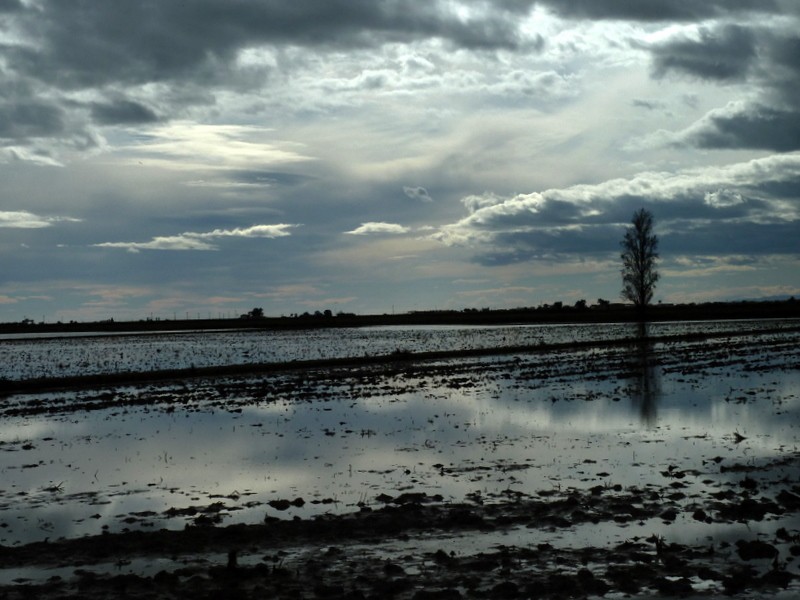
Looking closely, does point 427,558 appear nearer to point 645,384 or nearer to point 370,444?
point 370,444

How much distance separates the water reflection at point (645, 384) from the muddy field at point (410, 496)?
23cm

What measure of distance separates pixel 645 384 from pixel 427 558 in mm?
21699

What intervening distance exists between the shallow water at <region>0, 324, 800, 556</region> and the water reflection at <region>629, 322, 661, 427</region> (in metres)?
0.12

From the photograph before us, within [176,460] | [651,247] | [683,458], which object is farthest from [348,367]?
[651,247]

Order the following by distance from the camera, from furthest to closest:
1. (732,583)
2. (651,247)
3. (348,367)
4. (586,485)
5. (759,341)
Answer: (651,247) < (759,341) < (348,367) < (586,485) < (732,583)

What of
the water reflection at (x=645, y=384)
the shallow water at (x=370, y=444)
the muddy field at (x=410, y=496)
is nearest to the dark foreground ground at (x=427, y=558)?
the muddy field at (x=410, y=496)

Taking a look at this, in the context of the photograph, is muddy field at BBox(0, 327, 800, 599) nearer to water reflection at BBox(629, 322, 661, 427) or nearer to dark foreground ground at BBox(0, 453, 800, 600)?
dark foreground ground at BBox(0, 453, 800, 600)

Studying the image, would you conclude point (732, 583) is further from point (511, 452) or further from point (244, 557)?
point (511, 452)

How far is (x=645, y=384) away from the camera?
29.8 m

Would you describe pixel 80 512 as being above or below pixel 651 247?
below

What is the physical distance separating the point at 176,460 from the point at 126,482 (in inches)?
83.7

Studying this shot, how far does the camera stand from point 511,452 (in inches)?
669

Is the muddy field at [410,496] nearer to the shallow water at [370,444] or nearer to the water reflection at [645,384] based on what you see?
the shallow water at [370,444]

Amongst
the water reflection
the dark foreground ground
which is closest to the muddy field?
the dark foreground ground
